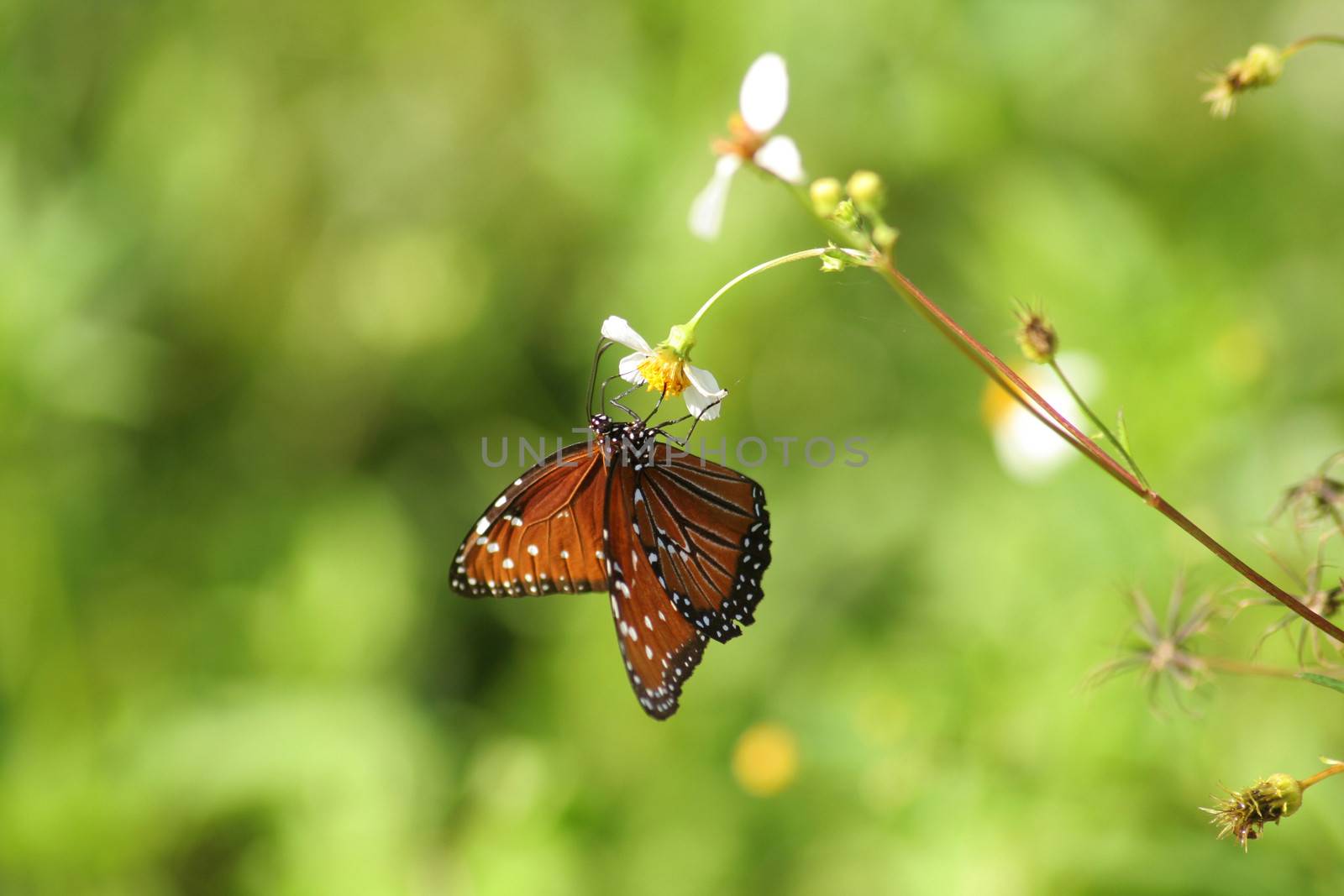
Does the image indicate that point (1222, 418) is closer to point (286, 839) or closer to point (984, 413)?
point (984, 413)

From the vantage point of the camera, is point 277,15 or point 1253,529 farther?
point 277,15

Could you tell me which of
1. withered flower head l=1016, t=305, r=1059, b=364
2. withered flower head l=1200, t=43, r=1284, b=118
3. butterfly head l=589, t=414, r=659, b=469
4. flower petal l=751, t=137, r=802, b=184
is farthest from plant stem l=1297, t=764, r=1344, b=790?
butterfly head l=589, t=414, r=659, b=469

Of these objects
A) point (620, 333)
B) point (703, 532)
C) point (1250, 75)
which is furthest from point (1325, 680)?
point (703, 532)

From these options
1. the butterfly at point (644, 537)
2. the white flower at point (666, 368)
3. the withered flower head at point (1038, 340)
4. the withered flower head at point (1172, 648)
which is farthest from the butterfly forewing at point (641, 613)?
the withered flower head at point (1038, 340)

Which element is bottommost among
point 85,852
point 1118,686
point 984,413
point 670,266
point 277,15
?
point 1118,686

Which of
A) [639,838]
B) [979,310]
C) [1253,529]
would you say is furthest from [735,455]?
[1253,529]

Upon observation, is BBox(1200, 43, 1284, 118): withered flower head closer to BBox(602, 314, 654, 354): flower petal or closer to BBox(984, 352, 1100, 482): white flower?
BBox(602, 314, 654, 354): flower petal
